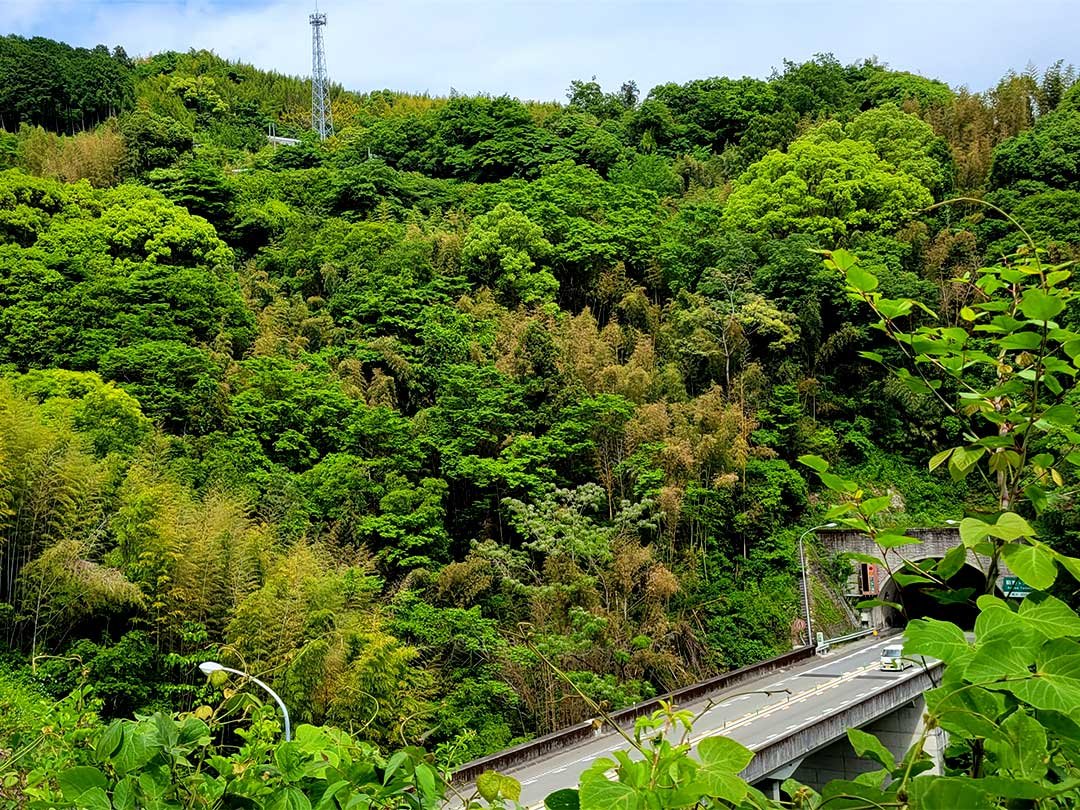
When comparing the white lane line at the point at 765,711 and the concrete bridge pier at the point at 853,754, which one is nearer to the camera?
the white lane line at the point at 765,711

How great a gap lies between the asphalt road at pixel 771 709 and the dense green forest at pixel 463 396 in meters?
1.17

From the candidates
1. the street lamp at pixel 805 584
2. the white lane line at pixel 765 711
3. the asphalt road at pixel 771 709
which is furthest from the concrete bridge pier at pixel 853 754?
the street lamp at pixel 805 584

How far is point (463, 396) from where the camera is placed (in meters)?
17.0

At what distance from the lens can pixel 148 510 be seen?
35.9 ft

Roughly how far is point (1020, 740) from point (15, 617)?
38.5 feet

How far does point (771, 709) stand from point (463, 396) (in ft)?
25.6

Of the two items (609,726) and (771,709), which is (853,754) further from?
(609,726)

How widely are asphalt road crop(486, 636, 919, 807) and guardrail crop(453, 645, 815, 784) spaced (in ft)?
0.38

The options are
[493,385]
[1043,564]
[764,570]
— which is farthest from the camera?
[764,570]

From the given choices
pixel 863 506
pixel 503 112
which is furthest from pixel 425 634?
Result: pixel 503 112

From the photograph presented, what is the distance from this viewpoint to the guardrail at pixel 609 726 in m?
10.1

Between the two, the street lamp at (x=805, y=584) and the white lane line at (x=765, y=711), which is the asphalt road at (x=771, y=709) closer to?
the white lane line at (x=765, y=711)

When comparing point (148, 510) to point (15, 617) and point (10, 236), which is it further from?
point (10, 236)

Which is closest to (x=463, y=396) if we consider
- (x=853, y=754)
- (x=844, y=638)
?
(x=853, y=754)
